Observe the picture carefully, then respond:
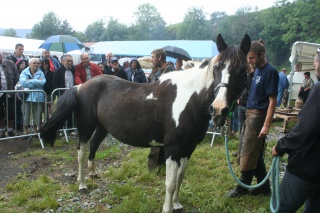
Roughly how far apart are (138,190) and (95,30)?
3344 inches

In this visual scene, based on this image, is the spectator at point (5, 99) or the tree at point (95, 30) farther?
the tree at point (95, 30)

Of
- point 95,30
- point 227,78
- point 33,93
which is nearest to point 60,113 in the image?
point 33,93

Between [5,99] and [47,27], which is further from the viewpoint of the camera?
[47,27]

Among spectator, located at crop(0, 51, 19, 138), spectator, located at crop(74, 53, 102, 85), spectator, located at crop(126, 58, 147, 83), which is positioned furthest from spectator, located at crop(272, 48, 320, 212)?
spectator, located at crop(0, 51, 19, 138)

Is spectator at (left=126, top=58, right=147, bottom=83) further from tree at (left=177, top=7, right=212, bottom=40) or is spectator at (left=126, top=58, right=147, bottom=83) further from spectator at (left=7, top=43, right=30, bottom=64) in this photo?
tree at (left=177, top=7, right=212, bottom=40)

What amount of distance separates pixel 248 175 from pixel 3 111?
609 centimetres

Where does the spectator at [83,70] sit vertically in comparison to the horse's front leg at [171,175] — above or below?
above

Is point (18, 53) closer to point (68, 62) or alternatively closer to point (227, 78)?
point (68, 62)

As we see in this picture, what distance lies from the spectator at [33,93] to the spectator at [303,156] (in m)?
5.84

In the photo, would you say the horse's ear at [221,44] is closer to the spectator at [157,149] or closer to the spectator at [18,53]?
the spectator at [157,149]

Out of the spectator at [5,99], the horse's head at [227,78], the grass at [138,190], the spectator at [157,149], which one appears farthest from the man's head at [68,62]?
the horse's head at [227,78]

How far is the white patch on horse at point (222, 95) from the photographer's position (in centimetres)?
258

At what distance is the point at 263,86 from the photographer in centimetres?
345

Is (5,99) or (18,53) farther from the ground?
(18,53)
